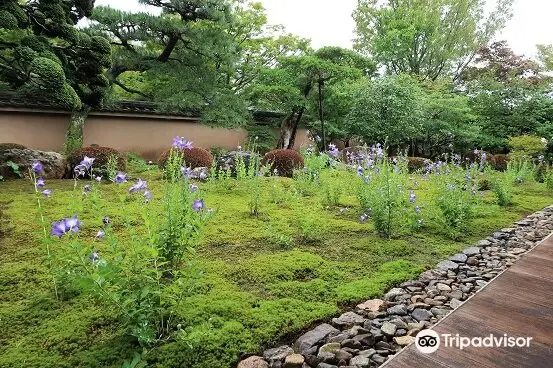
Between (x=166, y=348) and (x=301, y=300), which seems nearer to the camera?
(x=166, y=348)

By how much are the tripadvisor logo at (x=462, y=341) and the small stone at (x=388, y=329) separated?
157 mm

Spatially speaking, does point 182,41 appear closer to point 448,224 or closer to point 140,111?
point 140,111

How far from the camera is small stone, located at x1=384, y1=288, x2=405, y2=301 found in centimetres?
241

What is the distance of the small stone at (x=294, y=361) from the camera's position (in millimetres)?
1703

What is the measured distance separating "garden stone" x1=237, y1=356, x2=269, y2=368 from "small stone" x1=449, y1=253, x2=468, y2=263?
79.8 inches

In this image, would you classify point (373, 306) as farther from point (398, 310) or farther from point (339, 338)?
point (339, 338)

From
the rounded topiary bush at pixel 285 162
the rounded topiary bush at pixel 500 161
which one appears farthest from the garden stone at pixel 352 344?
the rounded topiary bush at pixel 500 161

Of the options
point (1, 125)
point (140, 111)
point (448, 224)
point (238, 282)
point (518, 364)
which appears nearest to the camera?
point (518, 364)

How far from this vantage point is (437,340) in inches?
70.2

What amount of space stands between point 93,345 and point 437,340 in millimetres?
1633

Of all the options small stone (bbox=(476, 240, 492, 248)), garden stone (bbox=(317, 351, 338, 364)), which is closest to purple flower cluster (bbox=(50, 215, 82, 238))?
garden stone (bbox=(317, 351, 338, 364))

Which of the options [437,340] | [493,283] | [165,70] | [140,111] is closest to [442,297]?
[493,283]

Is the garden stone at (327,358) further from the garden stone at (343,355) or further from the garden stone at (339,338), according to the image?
the garden stone at (339,338)

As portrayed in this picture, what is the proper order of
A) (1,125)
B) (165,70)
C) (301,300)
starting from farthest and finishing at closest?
1. (165,70)
2. (1,125)
3. (301,300)
